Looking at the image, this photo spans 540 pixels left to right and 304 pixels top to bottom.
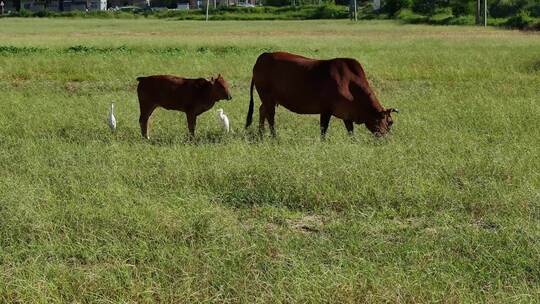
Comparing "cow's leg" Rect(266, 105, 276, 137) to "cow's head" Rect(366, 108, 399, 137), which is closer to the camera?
"cow's head" Rect(366, 108, 399, 137)

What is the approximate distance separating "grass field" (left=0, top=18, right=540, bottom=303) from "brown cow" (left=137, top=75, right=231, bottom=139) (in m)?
0.41

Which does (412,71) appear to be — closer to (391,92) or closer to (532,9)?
(391,92)

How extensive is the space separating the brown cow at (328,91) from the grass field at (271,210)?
0.34 meters

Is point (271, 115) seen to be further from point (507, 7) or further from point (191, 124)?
point (507, 7)

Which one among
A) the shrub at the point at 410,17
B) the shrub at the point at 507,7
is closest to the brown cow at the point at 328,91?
the shrub at the point at 410,17

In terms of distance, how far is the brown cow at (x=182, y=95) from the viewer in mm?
10102

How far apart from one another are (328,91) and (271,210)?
3699 millimetres

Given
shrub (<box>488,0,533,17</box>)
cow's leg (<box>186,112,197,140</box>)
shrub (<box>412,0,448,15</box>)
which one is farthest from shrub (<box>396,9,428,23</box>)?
cow's leg (<box>186,112,197,140</box>)

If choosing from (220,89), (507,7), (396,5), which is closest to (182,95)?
(220,89)

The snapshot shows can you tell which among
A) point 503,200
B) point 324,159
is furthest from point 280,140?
point 503,200

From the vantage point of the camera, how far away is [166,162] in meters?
7.98

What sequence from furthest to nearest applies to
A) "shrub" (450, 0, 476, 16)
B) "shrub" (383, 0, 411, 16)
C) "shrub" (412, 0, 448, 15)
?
1. "shrub" (383, 0, 411, 16)
2. "shrub" (412, 0, 448, 15)
3. "shrub" (450, 0, 476, 16)

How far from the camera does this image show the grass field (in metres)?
4.59

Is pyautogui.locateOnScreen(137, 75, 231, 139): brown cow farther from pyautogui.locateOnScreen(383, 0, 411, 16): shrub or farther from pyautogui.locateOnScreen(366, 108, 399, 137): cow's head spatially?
pyautogui.locateOnScreen(383, 0, 411, 16): shrub
